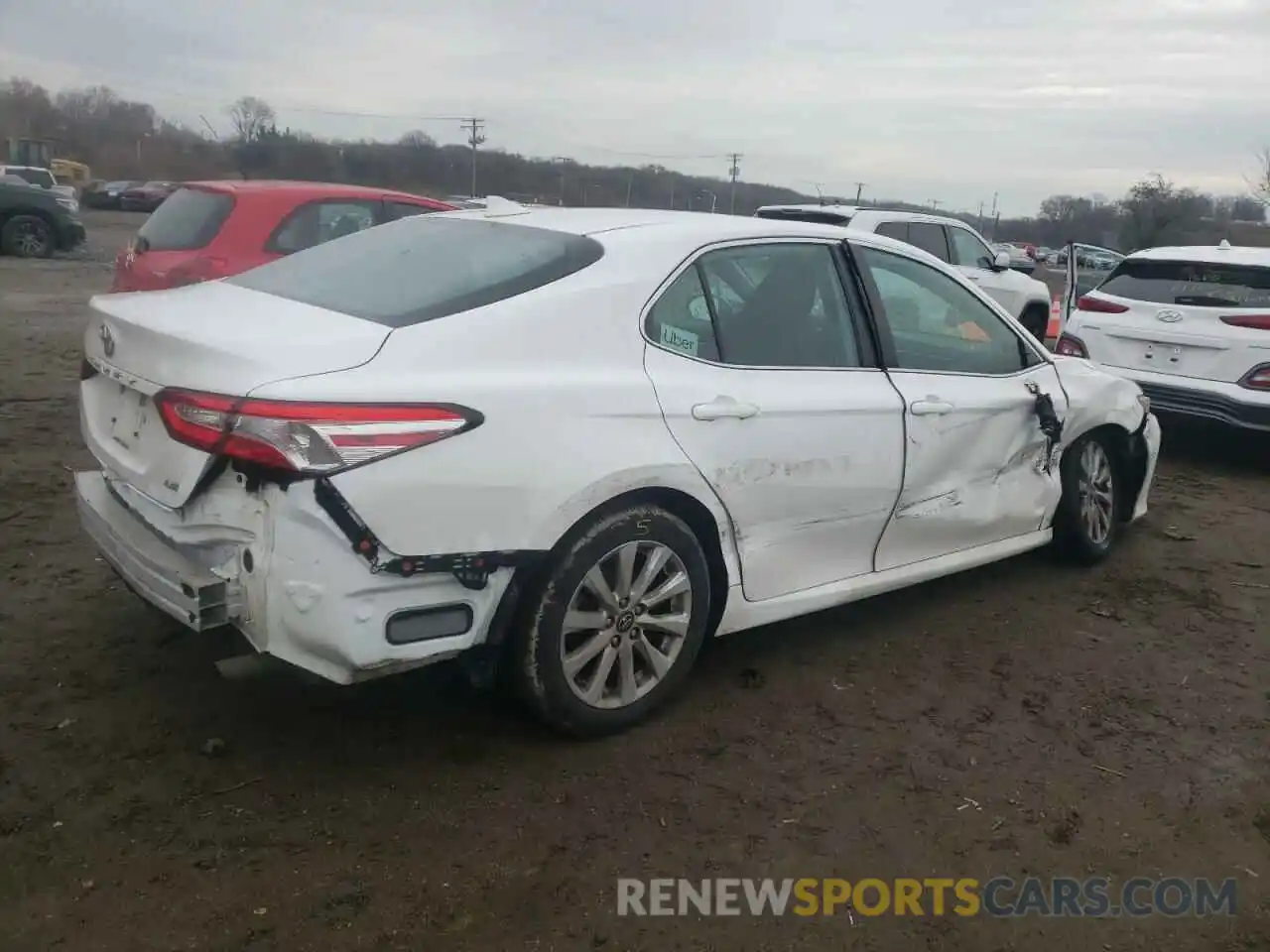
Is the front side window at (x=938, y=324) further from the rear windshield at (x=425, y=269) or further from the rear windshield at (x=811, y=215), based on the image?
the rear windshield at (x=811, y=215)

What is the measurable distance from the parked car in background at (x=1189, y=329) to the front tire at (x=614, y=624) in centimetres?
520

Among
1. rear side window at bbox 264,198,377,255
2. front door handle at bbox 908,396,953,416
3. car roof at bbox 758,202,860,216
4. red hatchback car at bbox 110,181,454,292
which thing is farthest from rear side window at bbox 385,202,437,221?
front door handle at bbox 908,396,953,416

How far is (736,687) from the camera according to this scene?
3.87 m

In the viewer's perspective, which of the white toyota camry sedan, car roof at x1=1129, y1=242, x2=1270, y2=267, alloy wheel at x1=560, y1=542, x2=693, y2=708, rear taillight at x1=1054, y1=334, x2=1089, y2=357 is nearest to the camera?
the white toyota camry sedan

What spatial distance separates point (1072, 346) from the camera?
816cm

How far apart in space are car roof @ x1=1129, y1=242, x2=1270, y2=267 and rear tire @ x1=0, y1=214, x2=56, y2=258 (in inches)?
693

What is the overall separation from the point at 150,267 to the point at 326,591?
5.64m

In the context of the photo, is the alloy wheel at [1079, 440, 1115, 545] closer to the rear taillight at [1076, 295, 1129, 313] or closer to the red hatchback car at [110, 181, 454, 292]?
the rear taillight at [1076, 295, 1129, 313]

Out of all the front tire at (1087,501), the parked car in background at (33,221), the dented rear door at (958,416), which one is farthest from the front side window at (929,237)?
the parked car in background at (33,221)

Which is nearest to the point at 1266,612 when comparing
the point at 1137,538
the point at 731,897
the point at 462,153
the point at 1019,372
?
the point at 1137,538

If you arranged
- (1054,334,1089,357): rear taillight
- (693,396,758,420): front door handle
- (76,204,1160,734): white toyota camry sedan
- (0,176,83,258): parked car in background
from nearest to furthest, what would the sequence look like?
1. (76,204,1160,734): white toyota camry sedan
2. (693,396,758,420): front door handle
3. (1054,334,1089,357): rear taillight
4. (0,176,83,258): parked car in background

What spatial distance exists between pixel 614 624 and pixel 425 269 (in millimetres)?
1263

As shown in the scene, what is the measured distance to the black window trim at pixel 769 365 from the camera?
344cm

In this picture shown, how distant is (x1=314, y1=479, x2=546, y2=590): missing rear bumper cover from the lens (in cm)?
270
